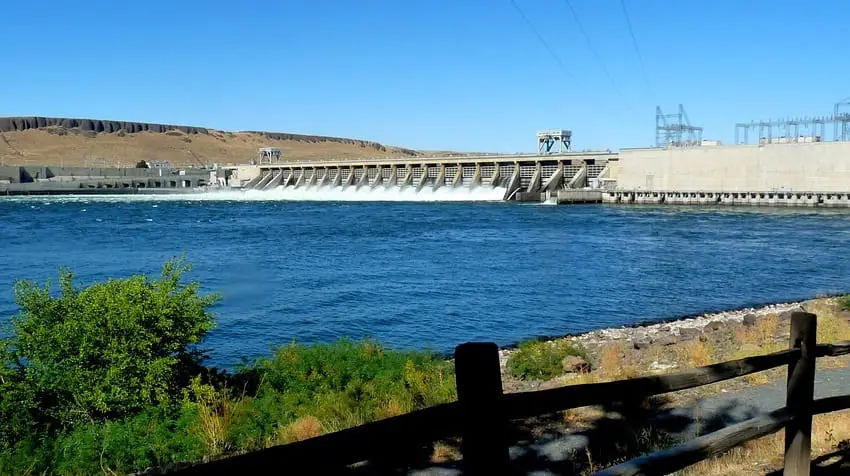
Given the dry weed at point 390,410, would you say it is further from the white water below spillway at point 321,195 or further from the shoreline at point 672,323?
the white water below spillway at point 321,195

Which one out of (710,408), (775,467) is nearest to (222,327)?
(710,408)

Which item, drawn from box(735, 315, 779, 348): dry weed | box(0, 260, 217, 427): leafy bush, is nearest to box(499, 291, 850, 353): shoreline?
box(735, 315, 779, 348): dry weed

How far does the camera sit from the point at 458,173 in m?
79.4

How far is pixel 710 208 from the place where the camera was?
199 ft

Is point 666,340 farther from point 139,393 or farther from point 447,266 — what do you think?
point 447,266

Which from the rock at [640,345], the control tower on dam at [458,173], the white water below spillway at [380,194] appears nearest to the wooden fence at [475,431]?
the rock at [640,345]

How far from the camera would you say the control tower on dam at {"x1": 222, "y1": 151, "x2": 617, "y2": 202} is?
71438 millimetres

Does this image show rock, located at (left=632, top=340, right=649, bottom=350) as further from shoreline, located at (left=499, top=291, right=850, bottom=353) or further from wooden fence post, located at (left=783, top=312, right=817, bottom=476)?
wooden fence post, located at (left=783, top=312, right=817, bottom=476)

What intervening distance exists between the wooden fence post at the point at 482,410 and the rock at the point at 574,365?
8350mm

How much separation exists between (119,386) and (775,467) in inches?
240

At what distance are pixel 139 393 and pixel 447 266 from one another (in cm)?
2101

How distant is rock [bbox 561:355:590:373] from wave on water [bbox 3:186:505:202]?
202ft

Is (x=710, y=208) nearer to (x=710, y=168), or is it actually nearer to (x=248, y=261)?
(x=710, y=168)

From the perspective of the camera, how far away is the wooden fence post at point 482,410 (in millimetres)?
2436
